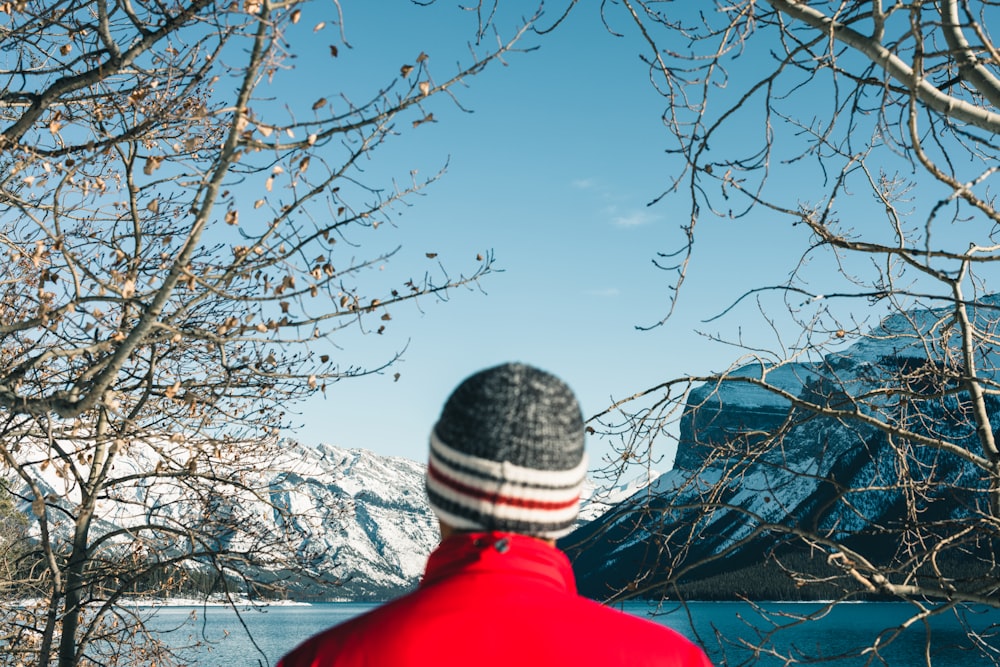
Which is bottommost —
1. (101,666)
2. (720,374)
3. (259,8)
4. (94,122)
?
(101,666)

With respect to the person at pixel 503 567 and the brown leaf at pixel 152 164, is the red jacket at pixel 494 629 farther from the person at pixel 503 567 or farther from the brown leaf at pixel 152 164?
the brown leaf at pixel 152 164

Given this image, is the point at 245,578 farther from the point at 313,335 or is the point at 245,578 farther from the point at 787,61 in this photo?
the point at 787,61

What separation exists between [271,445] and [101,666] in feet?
8.43

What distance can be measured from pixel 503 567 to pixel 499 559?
1cm

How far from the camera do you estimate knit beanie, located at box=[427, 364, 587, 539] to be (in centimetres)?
136

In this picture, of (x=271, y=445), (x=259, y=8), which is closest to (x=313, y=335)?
(x=259, y=8)

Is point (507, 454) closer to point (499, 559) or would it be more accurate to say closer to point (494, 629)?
point (499, 559)

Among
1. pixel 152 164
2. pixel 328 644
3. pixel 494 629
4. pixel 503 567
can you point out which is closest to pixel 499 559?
pixel 503 567

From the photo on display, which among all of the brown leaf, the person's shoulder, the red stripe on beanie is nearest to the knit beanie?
the red stripe on beanie

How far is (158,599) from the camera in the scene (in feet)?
30.9

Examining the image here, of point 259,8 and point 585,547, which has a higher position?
point 259,8

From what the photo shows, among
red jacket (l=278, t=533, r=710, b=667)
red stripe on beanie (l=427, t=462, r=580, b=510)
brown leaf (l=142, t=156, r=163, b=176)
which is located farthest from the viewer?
brown leaf (l=142, t=156, r=163, b=176)

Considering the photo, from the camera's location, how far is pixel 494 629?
1218 mm

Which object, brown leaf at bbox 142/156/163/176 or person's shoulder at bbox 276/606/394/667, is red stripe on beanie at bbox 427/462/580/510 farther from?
brown leaf at bbox 142/156/163/176
